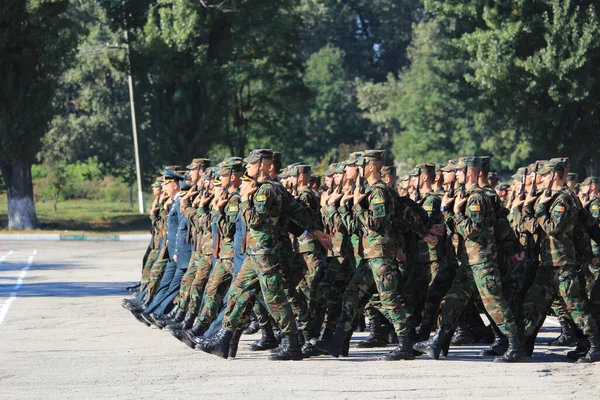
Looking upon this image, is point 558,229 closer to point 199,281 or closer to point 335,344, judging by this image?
point 335,344

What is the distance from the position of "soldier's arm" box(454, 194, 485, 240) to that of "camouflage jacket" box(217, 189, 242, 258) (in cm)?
228

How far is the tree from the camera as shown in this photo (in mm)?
38938

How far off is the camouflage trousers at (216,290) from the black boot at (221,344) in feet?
2.05

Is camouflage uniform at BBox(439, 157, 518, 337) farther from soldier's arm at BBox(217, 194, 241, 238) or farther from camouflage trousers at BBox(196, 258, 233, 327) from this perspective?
camouflage trousers at BBox(196, 258, 233, 327)

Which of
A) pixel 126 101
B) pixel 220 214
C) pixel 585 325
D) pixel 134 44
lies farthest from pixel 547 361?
pixel 126 101

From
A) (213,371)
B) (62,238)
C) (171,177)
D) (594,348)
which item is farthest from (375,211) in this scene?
(62,238)

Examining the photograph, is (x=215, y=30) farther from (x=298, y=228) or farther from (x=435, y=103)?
(x=298, y=228)

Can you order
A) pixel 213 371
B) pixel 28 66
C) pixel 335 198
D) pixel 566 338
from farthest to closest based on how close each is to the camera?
pixel 28 66, pixel 566 338, pixel 335 198, pixel 213 371

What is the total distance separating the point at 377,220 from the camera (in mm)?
11344

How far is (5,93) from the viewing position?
128 ft

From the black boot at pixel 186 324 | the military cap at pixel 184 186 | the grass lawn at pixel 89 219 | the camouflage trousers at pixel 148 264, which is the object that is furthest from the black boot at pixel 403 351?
the grass lawn at pixel 89 219

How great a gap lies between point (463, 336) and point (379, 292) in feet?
7.53

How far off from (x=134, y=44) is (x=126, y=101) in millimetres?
15160

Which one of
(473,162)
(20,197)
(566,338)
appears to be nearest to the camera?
(473,162)
